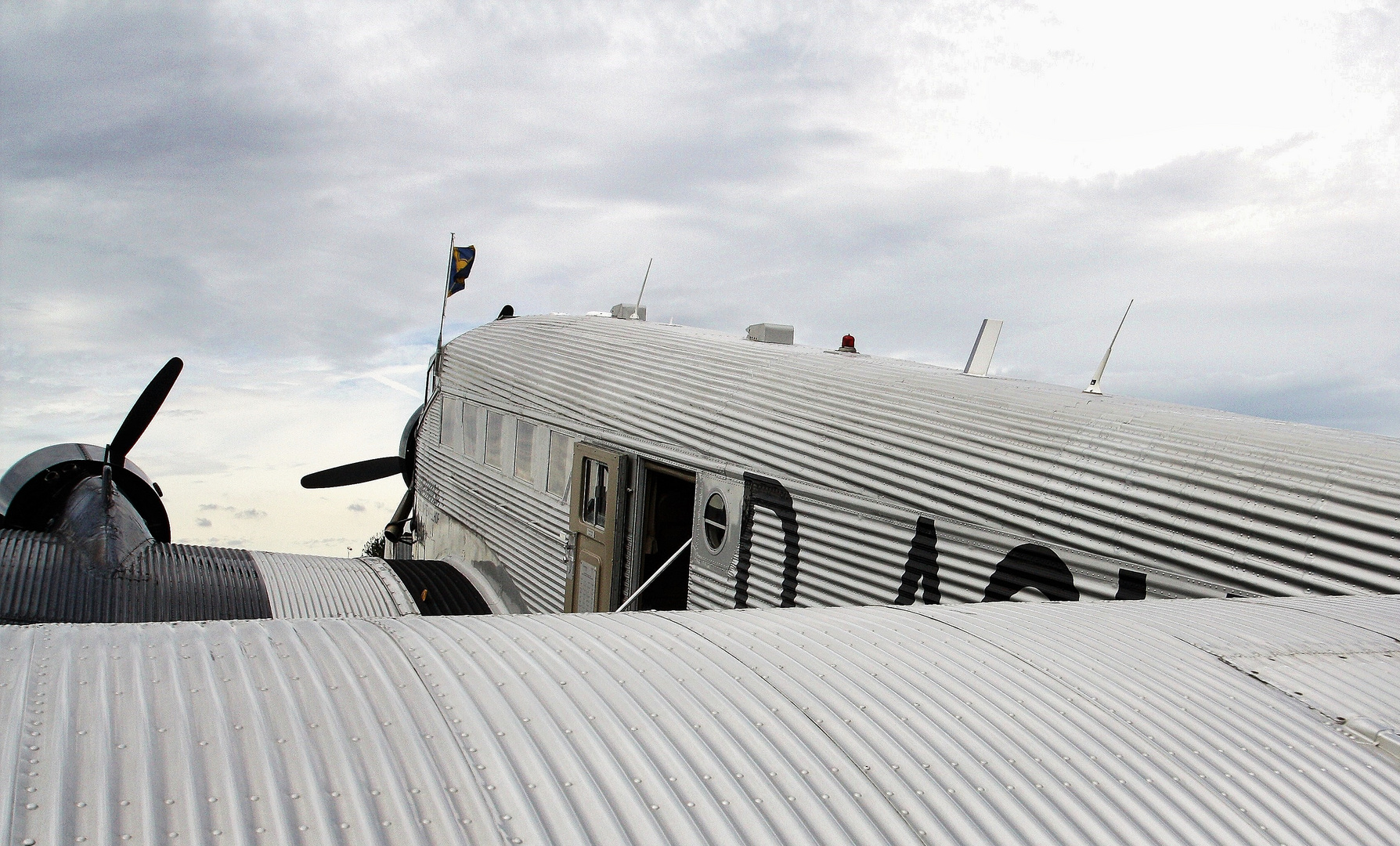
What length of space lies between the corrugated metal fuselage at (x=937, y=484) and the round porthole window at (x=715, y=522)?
0.05 meters

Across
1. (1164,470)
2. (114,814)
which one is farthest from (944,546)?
(114,814)

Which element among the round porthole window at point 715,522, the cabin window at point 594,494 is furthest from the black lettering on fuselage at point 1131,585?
the cabin window at point 594,494

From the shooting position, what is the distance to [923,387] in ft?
25.9

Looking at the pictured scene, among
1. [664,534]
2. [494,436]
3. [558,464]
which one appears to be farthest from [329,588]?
[664,534]

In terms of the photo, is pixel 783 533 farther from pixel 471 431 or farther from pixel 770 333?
pixel 471 431

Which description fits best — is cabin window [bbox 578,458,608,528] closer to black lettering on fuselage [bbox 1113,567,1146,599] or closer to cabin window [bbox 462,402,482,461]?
cabin window [bbox 462,402,482,461]

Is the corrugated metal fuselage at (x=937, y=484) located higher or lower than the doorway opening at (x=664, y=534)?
higher

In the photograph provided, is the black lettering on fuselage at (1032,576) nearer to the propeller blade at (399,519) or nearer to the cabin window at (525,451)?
the cabin window at (525,451)

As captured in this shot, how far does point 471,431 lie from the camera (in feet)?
44.5

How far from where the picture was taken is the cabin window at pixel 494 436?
1245cm

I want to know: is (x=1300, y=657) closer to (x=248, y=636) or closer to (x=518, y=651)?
(x=518, y=651)

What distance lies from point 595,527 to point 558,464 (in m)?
1.27

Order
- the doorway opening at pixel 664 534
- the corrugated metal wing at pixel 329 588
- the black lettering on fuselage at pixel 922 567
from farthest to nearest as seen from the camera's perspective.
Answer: the corrugated metal wing at pixel 329 588
the doorway opening at pixel 664 534
the black lettering on fuselage at pixel 922 567

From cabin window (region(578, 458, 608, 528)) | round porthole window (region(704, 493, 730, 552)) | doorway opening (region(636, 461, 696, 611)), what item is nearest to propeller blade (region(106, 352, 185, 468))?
cabin window (region(578, 458, 608, 528))
